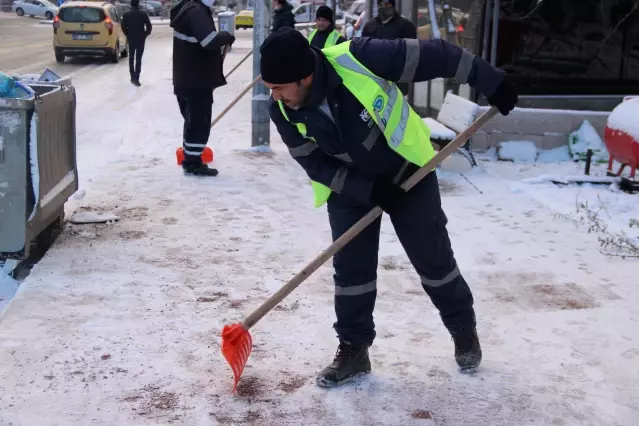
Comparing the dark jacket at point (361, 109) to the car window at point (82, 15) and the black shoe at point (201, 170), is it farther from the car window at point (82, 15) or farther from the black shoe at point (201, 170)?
the car window at point (82, 15)

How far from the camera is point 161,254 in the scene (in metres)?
5.52

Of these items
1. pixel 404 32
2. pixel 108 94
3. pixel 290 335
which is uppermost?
pixel 404 32

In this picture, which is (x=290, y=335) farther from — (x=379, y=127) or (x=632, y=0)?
(x=632, y=0)

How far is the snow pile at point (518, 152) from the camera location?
8828mm

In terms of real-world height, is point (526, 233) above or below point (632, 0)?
below

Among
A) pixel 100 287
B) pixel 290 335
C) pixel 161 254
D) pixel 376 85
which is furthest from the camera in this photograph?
pixel 161 254


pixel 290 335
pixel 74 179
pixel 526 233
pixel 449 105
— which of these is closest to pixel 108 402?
pixel 290 335

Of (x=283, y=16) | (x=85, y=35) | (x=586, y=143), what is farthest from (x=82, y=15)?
(x=586, y=143)

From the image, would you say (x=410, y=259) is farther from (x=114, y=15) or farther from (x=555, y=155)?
(x=114, y=15)

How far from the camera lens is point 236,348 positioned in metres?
3.67

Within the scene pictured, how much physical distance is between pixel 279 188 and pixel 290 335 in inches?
128

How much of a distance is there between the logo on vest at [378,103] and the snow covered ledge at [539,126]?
583 cm

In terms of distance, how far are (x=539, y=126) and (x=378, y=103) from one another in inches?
240

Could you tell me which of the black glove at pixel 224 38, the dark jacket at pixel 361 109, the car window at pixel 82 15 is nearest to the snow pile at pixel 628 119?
the black glove at pixel 224 38
